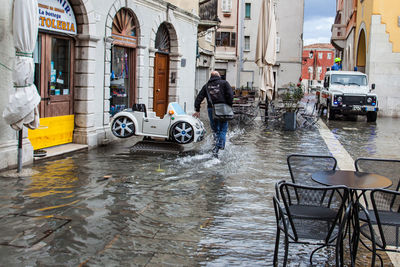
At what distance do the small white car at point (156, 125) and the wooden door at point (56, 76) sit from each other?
3.79 feet

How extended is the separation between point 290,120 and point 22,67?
9676 mm

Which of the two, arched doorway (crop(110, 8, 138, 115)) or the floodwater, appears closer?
the floodwater

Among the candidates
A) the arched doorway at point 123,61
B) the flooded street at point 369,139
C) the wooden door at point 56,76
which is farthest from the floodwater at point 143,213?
the arched doorway at point 123,61

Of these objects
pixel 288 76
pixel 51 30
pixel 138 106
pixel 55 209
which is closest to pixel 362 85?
pixel 138 106

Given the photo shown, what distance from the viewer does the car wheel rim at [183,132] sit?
10578 mm

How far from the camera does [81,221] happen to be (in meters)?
5.42

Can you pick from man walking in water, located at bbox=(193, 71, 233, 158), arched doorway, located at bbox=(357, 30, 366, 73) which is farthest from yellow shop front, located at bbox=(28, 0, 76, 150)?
arched doorway, located at bbox=(357, 30, 366, 73)

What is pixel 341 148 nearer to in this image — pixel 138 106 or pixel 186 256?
pixel 138 106

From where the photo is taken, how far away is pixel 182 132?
34.9 ft

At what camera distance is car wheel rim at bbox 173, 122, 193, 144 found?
10578 mm

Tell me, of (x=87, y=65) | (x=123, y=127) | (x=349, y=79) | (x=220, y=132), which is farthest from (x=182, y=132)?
(x=349, y=79)

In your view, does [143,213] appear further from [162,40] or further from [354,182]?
[162,40]

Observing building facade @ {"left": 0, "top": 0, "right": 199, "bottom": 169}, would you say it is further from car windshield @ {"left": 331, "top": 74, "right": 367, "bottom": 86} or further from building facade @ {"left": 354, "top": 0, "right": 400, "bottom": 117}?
building facade @ {"left": 354, "top": 0, "right": 400, "bottom": 117}

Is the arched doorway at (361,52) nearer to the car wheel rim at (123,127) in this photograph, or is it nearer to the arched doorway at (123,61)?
the arched doorway at (123,61)
